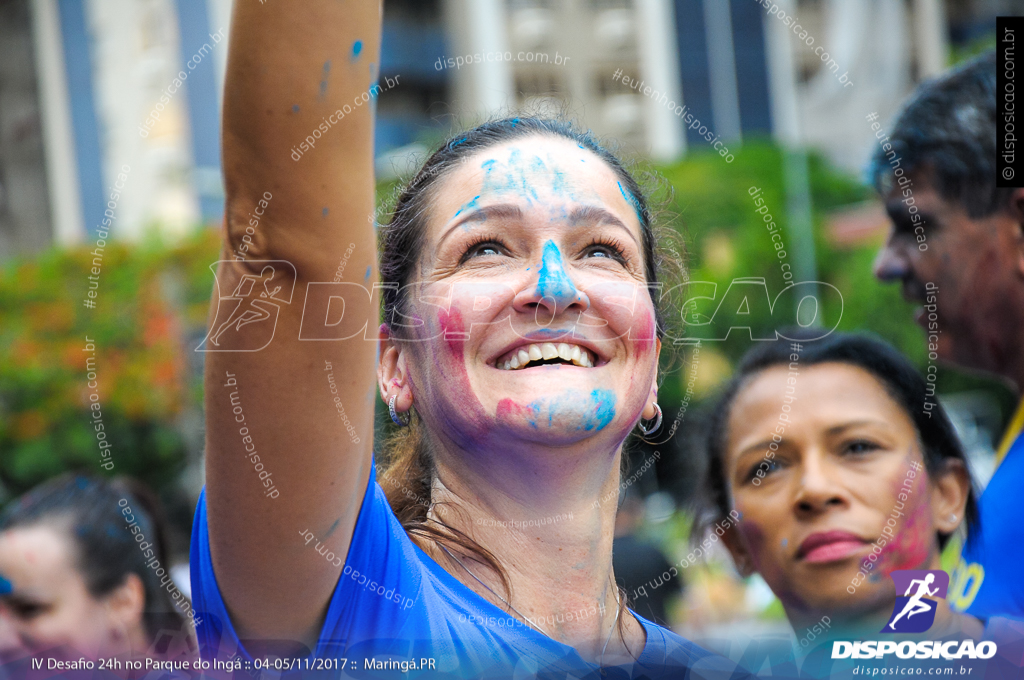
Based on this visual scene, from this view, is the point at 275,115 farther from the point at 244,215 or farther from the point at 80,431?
the point at 80,431

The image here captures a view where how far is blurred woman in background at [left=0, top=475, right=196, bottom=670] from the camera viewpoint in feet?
7.47

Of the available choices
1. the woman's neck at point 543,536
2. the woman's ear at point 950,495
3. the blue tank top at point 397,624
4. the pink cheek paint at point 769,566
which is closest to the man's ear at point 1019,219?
the woman's ear at point 950,495

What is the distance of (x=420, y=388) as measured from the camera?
1.45m

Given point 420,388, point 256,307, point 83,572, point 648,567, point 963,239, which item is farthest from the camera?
point 648,567

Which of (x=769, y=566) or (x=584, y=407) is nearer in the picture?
(x=584, y=407)

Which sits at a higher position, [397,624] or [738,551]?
[397,624]

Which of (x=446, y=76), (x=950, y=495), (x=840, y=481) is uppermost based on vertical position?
(x=446, y=76)

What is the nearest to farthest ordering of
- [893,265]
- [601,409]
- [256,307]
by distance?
1. [256,307]
2. [601,409]
3. [893,265]

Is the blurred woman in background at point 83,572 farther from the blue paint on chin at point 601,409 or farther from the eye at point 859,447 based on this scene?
the eye at point 859,447

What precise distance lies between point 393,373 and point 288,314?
455 mm

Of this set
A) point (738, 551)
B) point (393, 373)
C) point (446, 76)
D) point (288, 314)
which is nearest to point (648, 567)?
point (738, 551)

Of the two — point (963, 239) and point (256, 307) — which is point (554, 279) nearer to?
point (256, 307)

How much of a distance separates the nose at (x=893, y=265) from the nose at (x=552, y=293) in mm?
1244

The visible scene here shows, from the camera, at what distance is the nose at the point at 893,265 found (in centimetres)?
230
